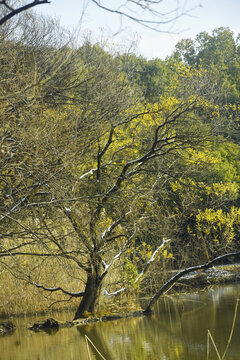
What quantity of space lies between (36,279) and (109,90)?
4.93 metres

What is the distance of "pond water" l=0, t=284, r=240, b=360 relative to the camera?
8.03 metres

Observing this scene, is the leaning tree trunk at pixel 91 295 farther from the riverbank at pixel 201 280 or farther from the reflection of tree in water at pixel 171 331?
the riverbank at pixel 201 280

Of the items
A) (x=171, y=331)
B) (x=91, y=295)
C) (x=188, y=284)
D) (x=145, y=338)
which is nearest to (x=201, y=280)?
(x=188, y=284)

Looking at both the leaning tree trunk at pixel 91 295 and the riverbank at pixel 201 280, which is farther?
the riverbank at pixel 201 280

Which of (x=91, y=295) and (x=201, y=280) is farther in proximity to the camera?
(x=201, y=280)

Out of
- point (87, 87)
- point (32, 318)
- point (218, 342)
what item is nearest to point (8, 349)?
point (32, 318)

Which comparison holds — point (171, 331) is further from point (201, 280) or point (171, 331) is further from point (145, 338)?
point (201, 280)

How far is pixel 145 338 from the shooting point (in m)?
9.23

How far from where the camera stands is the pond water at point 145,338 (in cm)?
803

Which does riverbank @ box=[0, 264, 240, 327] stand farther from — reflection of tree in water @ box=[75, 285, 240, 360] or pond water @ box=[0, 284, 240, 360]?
reflection of tree in water @ box=[75, 285, 240, 360]

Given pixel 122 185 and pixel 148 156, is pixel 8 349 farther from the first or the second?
pixel 148 156

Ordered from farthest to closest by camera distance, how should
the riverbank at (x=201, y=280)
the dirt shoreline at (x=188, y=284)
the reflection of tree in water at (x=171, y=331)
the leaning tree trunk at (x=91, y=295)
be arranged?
the riverbank at (x=201, y=280), the leaning tree trunk at (x=91, y=295), the dirt shoreline at (x=188, y=284), the reflection of tree in water at (x=171, y=331)

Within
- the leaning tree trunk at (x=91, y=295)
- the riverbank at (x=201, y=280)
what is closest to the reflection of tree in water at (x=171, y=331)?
the leaning tree trunk at (x=91, y=295)

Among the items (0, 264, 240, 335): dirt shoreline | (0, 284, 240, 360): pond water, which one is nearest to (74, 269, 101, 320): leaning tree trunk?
(0, 264, 240, 335): dirt shoreline
